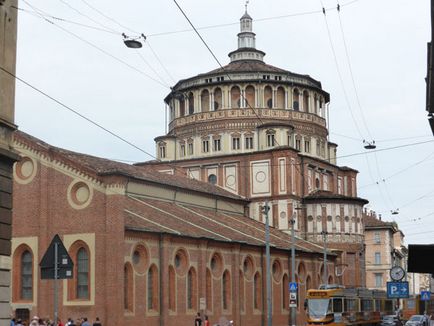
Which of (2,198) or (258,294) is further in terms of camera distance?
(258,294)

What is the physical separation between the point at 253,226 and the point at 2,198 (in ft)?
146

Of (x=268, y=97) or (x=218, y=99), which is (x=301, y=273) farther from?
(x=218, y=99)

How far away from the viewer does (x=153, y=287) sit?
4488 cm

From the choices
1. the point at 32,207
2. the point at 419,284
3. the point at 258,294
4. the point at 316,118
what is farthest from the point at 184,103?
the point at 419,284

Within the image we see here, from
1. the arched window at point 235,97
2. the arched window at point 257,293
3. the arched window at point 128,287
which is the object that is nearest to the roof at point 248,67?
the arched window at point 235,97

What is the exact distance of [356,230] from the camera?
7450 centimetres

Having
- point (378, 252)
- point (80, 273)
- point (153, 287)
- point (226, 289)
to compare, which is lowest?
point (226, 289)

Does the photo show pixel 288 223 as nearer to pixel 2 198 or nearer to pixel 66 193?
pixel 66 193

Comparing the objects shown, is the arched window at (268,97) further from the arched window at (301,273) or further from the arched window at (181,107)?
the arched window at (301,273)

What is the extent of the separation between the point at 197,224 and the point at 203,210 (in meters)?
8.30

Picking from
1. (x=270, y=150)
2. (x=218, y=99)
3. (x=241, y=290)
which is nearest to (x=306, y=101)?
(x=218, y=99)

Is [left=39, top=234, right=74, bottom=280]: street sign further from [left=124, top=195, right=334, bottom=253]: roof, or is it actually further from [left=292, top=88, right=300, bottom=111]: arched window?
[left=292, top=88, right=300, bottom=111]: arched window

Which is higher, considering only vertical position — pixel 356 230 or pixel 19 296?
pixel 356 230

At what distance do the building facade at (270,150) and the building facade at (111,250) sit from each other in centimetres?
1992
